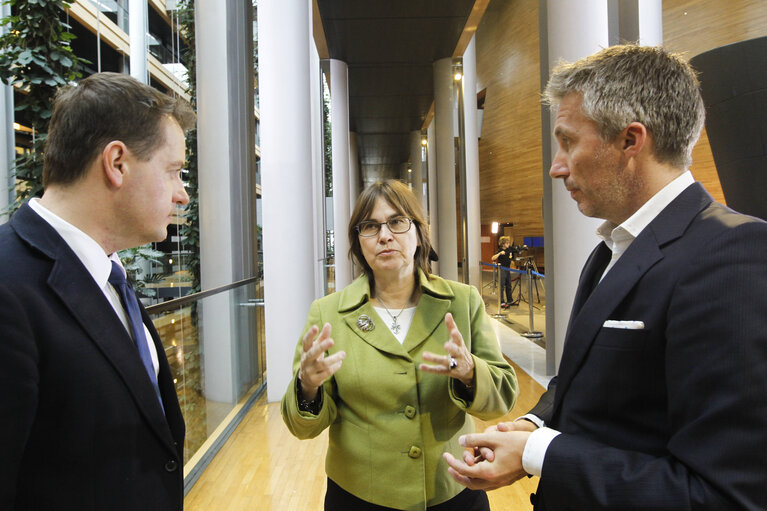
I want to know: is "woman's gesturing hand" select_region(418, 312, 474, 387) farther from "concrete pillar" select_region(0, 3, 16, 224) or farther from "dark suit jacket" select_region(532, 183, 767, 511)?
"concrete pillar" select_region(0, 3, 16, 224)

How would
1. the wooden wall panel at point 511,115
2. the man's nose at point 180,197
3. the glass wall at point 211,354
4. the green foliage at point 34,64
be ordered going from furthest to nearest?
the wooden wall panel at point 511,115
the glass wall at point 211,354
the green foliage at point 34,64
the man's nose at point 180,197

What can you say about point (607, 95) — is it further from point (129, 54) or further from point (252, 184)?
point (252, 184)

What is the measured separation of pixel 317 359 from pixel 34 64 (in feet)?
6.61

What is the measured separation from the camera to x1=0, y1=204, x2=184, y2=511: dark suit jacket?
79 centimetres

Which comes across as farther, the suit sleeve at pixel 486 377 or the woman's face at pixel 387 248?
the woman's face at pixel 387 248

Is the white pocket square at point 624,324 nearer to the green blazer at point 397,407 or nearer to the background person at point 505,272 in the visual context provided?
the green blazer at point 397,407

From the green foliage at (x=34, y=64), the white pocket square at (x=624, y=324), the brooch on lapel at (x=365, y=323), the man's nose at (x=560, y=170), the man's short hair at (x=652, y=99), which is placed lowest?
the brooch on lapel at (x=365, y=323)

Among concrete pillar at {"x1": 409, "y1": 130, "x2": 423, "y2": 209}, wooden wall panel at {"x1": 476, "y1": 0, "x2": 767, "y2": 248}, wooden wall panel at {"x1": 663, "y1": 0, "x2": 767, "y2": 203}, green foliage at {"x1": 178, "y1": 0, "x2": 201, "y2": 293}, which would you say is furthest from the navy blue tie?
concrete pillar at {"x1": 409, "y1": 130, "x2": 423, "y2": 209}

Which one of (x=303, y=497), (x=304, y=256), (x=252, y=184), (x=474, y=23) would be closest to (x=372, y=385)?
(x=303, y=497)

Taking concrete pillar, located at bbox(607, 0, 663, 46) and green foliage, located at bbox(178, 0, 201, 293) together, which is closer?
concrete pillar, located at bbox(607, 0, 663, 46)

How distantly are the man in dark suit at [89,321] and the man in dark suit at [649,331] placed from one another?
0.69 meters

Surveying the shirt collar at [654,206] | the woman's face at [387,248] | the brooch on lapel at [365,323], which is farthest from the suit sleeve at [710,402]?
the woman's face at [387,248]

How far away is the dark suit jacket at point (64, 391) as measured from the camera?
2.58 feet

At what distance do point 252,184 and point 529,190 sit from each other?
14429mm
